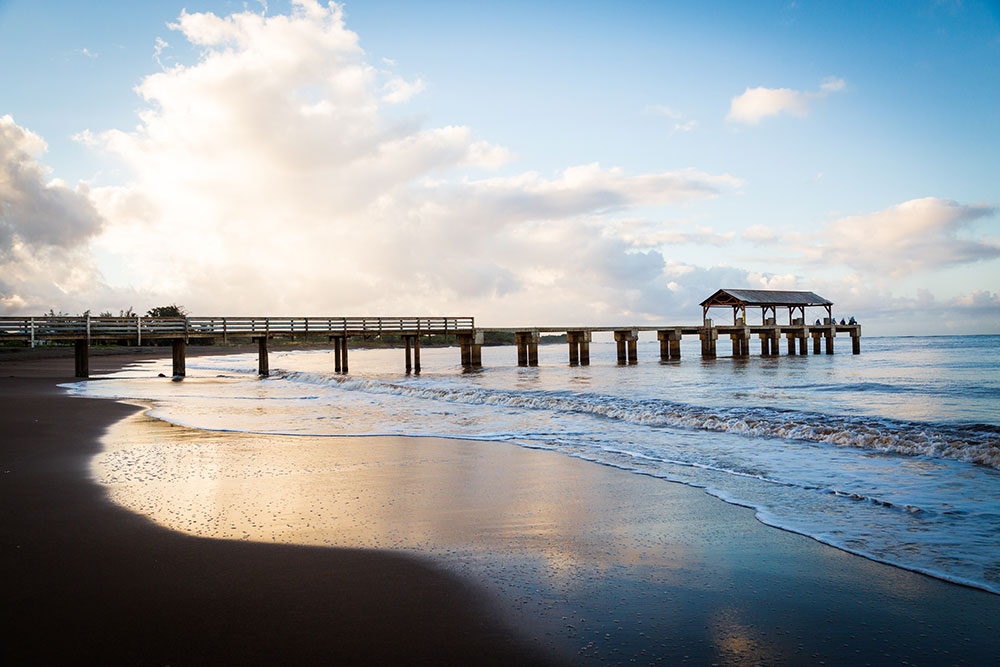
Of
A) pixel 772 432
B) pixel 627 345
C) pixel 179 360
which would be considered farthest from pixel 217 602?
pixel 627 345

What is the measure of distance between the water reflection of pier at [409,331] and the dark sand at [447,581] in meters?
25.8

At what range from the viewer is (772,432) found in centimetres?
1196

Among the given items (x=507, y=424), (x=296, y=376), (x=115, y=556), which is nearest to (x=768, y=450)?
(x=507, y=424)

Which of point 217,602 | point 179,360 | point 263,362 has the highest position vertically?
point 179,360

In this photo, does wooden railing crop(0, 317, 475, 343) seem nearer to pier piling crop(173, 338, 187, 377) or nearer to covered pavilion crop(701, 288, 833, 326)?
pier piling crop(173, 338, 187, 377)

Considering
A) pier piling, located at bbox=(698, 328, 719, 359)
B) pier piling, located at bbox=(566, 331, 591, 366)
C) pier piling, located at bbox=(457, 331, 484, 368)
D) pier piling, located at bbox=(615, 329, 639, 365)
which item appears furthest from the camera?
pier piling, located at bbox=(698, 328, 719, 359)

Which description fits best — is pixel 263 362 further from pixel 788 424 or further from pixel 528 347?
pixel 788 424

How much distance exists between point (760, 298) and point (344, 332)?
99.4ft

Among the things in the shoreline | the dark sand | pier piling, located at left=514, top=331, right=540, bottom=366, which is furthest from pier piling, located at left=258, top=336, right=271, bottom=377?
the shoreline

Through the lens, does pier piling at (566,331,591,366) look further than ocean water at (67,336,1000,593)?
Yes

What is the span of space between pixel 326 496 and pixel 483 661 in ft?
13.0

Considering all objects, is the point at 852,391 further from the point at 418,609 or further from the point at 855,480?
the point at 418,609

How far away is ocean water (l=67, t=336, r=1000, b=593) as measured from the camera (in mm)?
5648

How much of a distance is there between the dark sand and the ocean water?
0.84 metres
